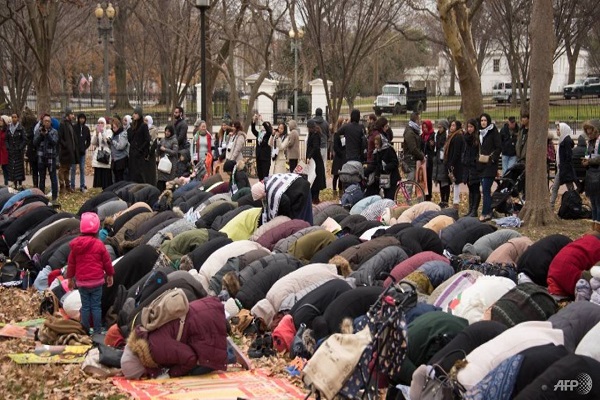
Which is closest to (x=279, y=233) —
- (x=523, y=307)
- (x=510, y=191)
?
(x=523, y=307)

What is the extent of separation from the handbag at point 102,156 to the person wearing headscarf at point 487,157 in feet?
27.6

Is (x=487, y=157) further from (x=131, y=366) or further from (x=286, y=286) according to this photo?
(x=131, y=366)

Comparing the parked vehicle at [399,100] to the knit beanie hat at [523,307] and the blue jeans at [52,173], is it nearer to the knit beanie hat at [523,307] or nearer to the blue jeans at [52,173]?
the blue jeans at [52,173]

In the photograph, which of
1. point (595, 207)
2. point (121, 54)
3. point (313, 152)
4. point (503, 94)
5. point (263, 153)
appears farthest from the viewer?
point (503, 94)

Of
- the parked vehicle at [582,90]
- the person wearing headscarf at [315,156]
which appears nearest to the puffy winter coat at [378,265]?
the person wearing headscarf at [315,156]

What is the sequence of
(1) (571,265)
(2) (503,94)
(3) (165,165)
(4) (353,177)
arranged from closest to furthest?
1. (1) (571,265)
2. (4) (353,177)
3. (3) (165,165)
4. (2) (503,94)

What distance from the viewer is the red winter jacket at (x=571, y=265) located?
9867 millimetres

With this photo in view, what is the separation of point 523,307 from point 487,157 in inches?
317

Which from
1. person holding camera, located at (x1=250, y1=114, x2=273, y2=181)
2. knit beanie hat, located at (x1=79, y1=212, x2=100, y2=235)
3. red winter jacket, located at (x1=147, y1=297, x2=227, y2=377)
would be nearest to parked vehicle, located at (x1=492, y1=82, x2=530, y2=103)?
person holding camera, located at (x1=250, y1=114, x2=273, y2=181)

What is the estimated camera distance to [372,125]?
58.1ft

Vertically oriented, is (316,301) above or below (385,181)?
below

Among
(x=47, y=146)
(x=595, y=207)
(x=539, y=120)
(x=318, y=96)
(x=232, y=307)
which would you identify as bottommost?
(x=232, y=307)

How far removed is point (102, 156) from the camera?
814 inches

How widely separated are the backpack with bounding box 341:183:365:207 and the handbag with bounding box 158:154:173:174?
430 centimetres
